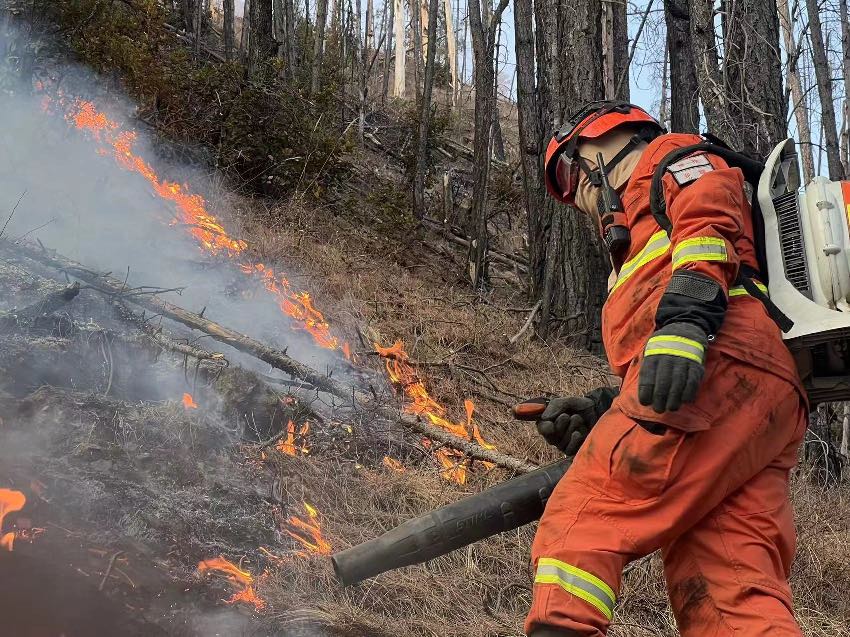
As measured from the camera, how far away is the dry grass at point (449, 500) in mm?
3512

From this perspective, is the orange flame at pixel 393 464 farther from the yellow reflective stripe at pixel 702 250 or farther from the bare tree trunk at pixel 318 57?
the bare tree trunk at pixel 318 57

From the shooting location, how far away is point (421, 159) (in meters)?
12.6

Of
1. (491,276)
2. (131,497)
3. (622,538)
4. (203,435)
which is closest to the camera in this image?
(622,538)

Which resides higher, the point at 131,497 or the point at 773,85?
the point at 773,85

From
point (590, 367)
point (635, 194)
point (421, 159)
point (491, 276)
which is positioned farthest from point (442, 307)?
point (635, 194)

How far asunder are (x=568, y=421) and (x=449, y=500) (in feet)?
6.17

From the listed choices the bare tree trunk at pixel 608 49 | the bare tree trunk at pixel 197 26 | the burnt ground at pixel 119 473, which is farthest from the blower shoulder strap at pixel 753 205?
the bare tree trunk at pixel 197 26

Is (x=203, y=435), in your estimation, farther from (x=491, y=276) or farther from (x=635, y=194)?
(x=491, y=276)

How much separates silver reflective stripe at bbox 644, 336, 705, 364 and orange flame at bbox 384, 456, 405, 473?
2998 millimetres

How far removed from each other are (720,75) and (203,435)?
13.5ft

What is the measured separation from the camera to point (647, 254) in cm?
268

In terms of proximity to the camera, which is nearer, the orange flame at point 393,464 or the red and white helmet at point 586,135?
the red and white helmet at point 586,135

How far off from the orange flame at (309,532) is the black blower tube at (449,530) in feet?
3.99

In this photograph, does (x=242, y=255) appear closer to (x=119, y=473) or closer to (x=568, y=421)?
(x=119, y=473)
